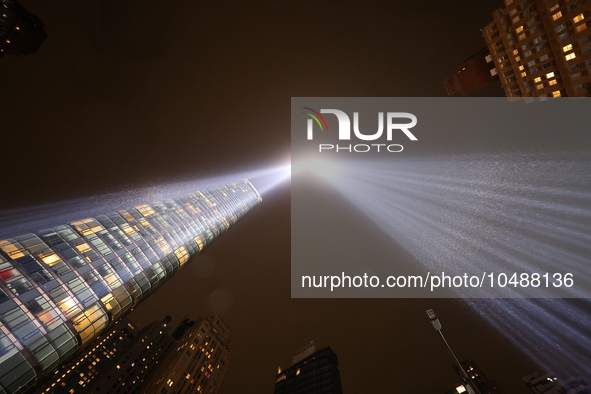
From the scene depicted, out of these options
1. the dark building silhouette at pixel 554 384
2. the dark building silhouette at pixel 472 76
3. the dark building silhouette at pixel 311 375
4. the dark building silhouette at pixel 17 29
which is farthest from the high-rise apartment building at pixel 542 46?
the dark building silhouette at pixel 311 375

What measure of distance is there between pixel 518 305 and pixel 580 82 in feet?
94.2

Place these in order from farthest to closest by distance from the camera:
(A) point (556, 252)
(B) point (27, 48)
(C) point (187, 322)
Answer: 1. (C) point (187, 322)
2. (B) point (27, 48)
3. (A) point (556, 252)

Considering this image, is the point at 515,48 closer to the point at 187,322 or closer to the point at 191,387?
the point at 191,387

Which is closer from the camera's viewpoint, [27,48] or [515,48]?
[515,48]

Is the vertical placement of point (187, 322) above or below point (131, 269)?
below

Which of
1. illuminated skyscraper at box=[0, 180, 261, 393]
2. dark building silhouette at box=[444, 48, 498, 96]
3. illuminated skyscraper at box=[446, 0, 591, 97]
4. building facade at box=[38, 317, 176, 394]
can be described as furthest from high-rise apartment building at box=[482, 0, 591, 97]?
building facade at box=[38, 317, 176, 394]

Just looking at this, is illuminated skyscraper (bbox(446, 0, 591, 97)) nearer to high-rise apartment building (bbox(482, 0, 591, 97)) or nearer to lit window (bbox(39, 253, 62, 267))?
high-rise apartment building (bbox(482, 0, 591, 97))

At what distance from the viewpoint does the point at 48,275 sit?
35781 millimetres

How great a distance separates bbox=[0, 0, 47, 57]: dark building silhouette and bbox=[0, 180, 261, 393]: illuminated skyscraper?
36.9m

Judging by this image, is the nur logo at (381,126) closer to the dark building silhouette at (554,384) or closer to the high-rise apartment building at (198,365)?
the high-rise apartment building at (198,365)

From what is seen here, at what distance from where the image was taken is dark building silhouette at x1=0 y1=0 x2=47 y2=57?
164 feet

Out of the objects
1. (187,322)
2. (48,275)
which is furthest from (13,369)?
(187,322)

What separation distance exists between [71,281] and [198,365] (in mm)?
61663

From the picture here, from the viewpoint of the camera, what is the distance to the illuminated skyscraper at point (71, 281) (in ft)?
95.0
